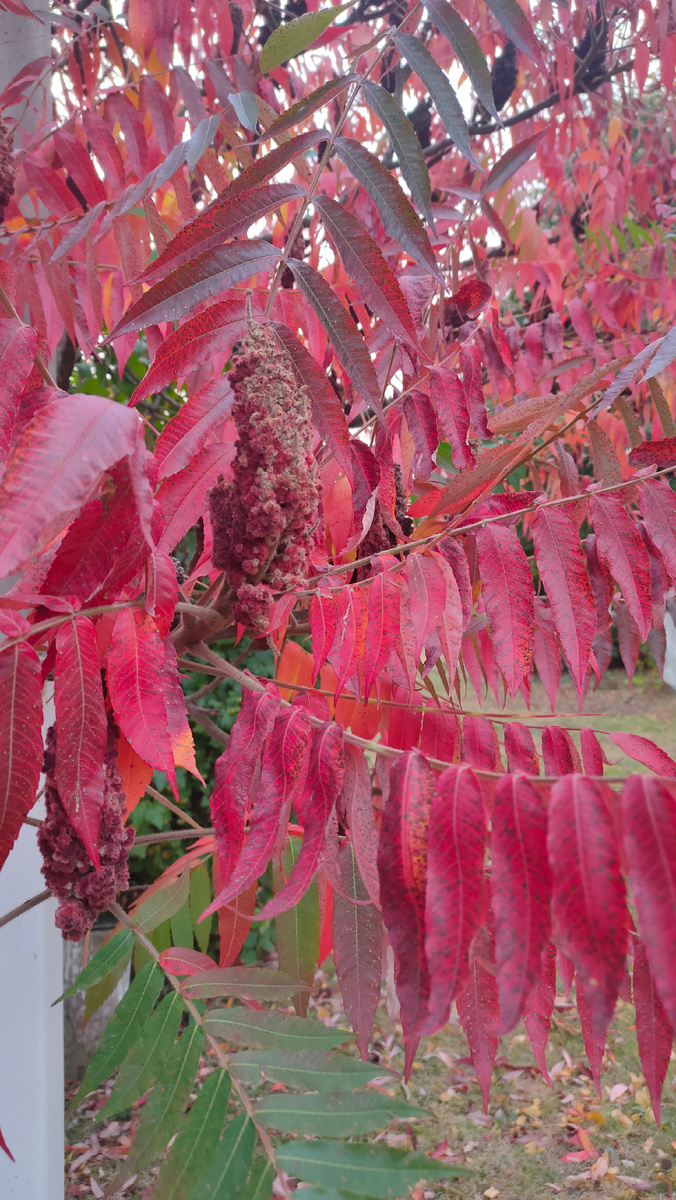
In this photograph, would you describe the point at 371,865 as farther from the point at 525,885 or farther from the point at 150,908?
the point at 150,908

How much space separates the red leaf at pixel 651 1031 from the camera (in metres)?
0.91

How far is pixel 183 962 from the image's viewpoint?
4.10 ft

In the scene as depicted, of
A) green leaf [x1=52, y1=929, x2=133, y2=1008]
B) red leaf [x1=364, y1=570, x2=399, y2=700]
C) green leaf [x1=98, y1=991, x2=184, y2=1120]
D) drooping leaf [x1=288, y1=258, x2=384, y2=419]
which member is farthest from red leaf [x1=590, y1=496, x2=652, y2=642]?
green leaf [x1=52, y1=929, x2=133, y2=1008]

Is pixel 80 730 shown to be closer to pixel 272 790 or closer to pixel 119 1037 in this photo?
pixel 272 790

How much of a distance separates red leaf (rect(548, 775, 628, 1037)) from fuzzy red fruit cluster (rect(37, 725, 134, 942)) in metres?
0.67

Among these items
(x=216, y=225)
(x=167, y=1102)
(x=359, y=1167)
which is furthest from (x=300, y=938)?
(x=216, y=225)

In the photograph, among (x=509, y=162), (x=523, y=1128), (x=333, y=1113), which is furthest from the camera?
(x=523, y=1128)

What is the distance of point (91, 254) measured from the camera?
4.95ft

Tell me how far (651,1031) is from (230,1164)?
520 mm

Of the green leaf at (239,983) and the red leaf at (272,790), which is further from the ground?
the red leaf at (272,790)

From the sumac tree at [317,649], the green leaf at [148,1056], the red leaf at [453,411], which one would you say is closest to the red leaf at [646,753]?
the sumac tree at [317,649]

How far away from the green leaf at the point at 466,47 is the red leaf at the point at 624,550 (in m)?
0.59

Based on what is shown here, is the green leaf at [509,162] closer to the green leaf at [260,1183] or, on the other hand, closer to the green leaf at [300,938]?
the green leaf at [300,938]

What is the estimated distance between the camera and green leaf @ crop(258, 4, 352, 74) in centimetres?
94
